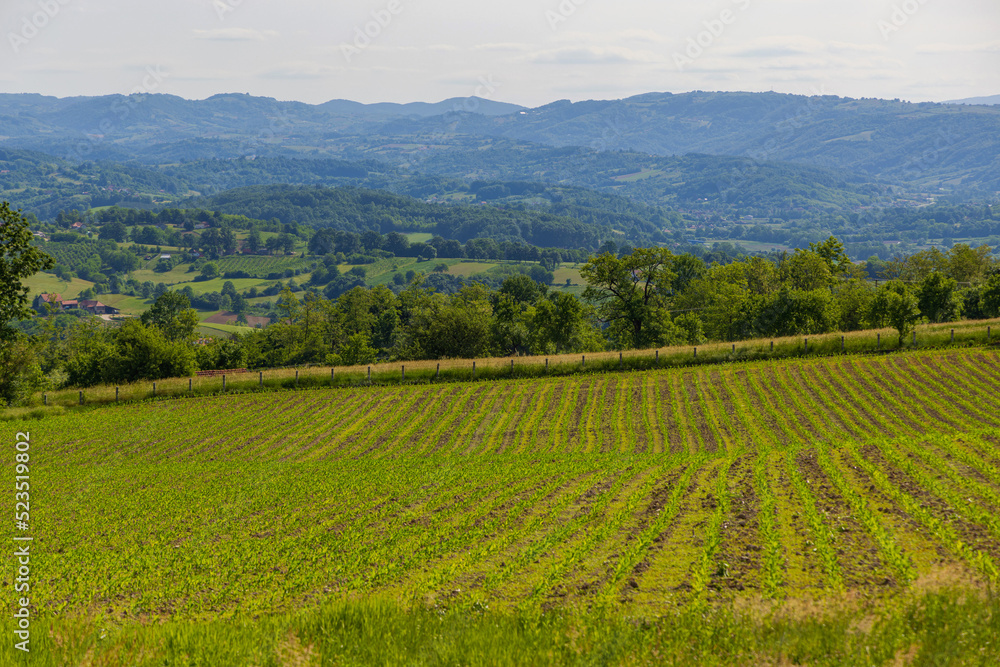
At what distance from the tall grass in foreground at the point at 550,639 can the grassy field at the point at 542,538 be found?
51mm

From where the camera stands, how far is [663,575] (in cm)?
1570

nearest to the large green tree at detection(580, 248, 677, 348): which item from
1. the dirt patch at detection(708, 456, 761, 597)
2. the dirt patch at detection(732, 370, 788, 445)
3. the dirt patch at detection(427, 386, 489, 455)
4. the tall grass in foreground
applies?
the dirt patch at detection(732, 370, 788, 445)

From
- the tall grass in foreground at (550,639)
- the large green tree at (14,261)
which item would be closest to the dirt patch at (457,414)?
the tall grass in foreground at (550,639)

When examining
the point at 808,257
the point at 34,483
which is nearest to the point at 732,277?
the point at 808,257

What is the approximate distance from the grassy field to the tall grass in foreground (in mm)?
51

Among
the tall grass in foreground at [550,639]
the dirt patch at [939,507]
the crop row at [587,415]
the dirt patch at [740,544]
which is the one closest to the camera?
the tall grass in foreground at [550,639]

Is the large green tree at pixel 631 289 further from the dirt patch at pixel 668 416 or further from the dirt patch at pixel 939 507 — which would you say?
the dirt patch at pixel 939 507

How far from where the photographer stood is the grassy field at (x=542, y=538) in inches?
473

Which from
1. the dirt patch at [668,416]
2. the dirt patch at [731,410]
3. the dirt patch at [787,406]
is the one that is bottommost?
the dirt patch at [668,416]

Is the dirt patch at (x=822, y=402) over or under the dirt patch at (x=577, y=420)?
over

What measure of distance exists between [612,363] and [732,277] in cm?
5339

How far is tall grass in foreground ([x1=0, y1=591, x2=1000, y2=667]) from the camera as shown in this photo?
36.7 feet

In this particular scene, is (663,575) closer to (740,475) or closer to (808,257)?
(740,475)

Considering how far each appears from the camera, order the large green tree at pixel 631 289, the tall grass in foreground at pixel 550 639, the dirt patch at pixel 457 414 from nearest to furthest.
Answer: the tall grass in foreground at pixel 550 639
the dirt patch at pixel 457 414
the large green tree at pixel 631 289
